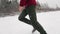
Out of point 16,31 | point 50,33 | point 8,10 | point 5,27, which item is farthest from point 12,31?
point 8,10

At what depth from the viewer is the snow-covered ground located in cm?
464

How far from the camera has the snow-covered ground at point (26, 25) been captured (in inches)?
183

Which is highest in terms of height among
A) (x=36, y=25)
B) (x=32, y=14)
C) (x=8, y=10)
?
(x=32, y=14)

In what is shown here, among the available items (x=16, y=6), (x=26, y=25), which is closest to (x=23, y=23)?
(x=26, y=25)

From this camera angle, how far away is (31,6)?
3.78 meters

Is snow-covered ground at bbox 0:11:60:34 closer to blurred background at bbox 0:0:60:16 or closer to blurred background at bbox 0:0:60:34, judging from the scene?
blurred background at bbox 0:0:60:34

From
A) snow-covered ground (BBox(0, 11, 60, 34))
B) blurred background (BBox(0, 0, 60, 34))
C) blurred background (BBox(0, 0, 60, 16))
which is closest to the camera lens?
snow-covered ground (BBox(0, 11, 60, 34))

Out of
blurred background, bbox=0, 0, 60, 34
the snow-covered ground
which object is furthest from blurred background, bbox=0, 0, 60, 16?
the snow-covered ground

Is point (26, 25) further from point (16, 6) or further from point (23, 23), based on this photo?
point (16, 6)

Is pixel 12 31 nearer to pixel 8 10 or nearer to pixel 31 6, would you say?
pixel 31 6

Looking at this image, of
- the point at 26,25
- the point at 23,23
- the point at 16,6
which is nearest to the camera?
the point at 26,25

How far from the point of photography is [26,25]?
17.0ft

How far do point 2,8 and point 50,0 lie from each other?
7.18 ft

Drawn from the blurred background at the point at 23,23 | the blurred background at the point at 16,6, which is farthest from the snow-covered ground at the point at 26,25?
the blurred background at the point at 16,6
